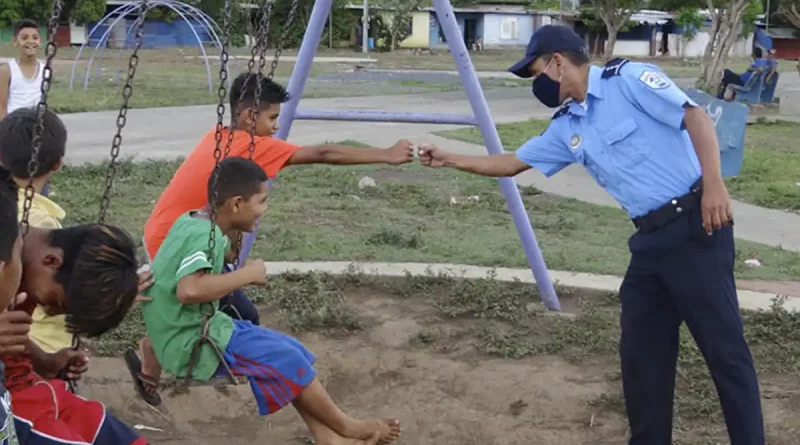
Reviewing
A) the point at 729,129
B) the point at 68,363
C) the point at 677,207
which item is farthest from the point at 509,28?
the point at 68,363

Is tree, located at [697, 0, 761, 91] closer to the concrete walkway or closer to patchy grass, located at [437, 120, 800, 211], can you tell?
patchy grass, located at [437, 120, 800, 211]

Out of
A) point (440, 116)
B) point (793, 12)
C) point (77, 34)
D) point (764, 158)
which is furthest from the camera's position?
point (77, 34)

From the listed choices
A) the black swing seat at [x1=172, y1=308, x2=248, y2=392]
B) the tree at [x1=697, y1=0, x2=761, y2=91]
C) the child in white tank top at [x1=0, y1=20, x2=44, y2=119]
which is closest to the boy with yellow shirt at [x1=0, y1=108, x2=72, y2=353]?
the black swing seat at [x1=172, y1=308, x2=248, y2=392]

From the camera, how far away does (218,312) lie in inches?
155

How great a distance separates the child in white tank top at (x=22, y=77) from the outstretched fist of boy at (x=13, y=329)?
17.8 feet

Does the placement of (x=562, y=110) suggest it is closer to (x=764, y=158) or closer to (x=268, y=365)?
(x=268, y=365)

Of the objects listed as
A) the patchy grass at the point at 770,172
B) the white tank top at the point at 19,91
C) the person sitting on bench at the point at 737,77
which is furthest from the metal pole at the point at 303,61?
the person sitting on bench at the point at 737,77

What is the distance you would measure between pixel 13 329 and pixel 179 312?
4.20 ft

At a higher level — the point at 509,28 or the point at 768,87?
the point at 768,87

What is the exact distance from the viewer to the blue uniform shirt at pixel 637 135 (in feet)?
12.7

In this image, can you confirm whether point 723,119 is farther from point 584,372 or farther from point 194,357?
point 194,357

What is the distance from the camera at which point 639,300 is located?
411 centimetres

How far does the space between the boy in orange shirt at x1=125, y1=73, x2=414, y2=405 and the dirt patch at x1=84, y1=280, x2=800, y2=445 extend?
620 mm

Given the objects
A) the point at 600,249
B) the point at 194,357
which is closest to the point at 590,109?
the point at 194,357
